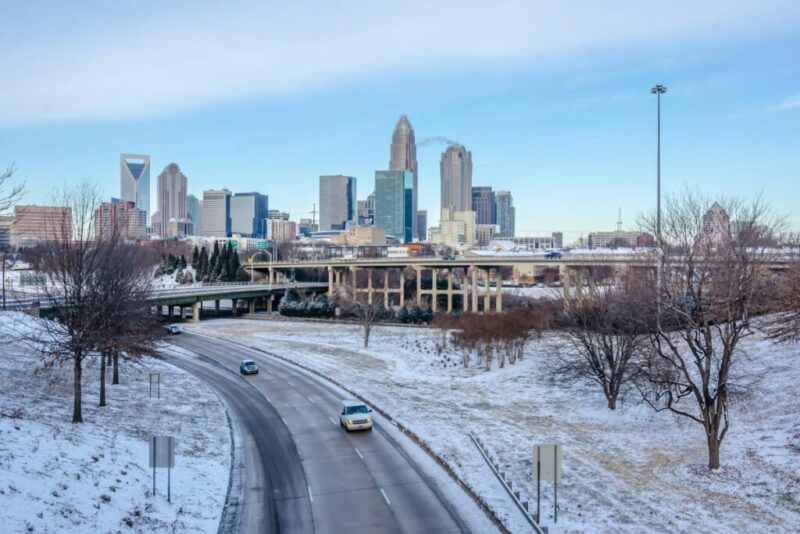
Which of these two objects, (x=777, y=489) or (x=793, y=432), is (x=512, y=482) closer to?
(x=777, y=489)

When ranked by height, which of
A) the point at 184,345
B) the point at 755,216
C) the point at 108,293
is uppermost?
the point at 755,216

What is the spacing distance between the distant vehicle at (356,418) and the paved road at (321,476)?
0.33 metres

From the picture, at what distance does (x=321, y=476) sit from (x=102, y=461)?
6.47m

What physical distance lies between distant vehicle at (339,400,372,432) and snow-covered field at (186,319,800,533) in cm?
183

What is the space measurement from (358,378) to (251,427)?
12.3 m

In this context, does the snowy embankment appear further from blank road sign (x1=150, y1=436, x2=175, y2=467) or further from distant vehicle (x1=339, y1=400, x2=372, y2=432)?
distant vehicle (x1=339, y1=400, x2=372, y2=432)

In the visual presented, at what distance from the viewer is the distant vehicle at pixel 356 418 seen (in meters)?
25.0

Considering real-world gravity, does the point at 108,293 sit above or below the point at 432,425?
above

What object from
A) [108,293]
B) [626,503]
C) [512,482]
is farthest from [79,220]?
[626,503]

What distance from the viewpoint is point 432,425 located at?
25.7 metres

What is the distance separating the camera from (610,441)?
23.5 metres

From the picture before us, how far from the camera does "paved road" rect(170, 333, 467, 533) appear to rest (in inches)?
628

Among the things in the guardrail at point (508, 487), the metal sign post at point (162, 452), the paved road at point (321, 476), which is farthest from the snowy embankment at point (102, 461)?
the guardrail at point (508, 487)

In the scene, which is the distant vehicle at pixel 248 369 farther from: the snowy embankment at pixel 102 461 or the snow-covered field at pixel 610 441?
the snowy embankment at pixel 102 461
